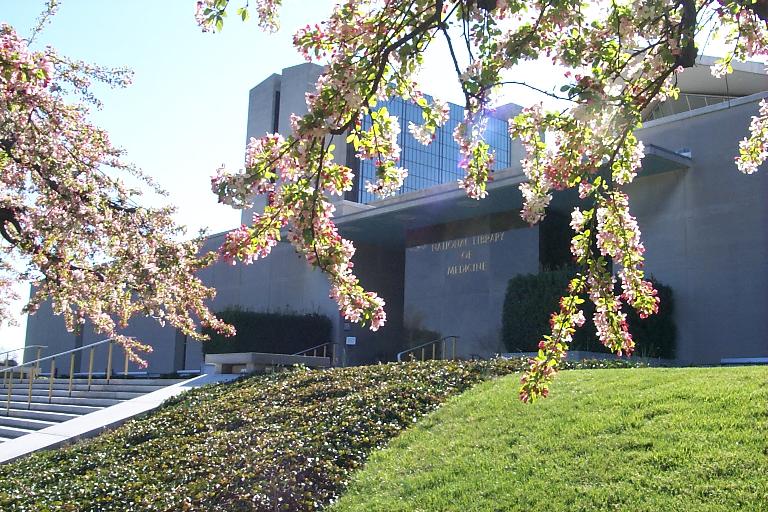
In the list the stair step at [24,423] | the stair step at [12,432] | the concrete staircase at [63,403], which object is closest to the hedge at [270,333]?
the concrete staircase at [63,403]

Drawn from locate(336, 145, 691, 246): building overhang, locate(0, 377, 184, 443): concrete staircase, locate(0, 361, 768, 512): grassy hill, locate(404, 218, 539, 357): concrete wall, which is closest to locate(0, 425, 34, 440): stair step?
locate(0, 377, 184, 443): concrete staircase

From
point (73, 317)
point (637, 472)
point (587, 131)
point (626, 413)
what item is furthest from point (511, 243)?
point (587, 131)

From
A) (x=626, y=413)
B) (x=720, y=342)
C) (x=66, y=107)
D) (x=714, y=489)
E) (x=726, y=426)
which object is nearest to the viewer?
(x=714, y=489)

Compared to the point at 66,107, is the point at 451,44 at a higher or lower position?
lower

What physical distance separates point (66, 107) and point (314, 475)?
478 cm

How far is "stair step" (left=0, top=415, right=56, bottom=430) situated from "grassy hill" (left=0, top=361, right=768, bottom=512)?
12.4 ft

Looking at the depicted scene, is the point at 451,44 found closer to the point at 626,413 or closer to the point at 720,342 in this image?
the point at 626,413

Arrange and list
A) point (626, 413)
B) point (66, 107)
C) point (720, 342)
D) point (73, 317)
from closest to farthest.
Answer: point (626, 413) < point (66, 107) < point (73, 317) < point (720, 342)

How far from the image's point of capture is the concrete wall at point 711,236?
1568 cm

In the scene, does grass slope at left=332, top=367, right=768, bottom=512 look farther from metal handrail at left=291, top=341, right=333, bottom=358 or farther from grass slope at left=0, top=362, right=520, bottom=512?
metal handrail at left=291, top=341, right=333, bottom=358

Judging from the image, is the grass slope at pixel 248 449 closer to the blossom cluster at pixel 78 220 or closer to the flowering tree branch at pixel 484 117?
the blossom cluster at pixel 78 220

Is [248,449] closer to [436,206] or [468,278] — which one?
[436,206]

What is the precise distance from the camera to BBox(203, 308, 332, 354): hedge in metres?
22.5

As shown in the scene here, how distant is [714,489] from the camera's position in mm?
5918
